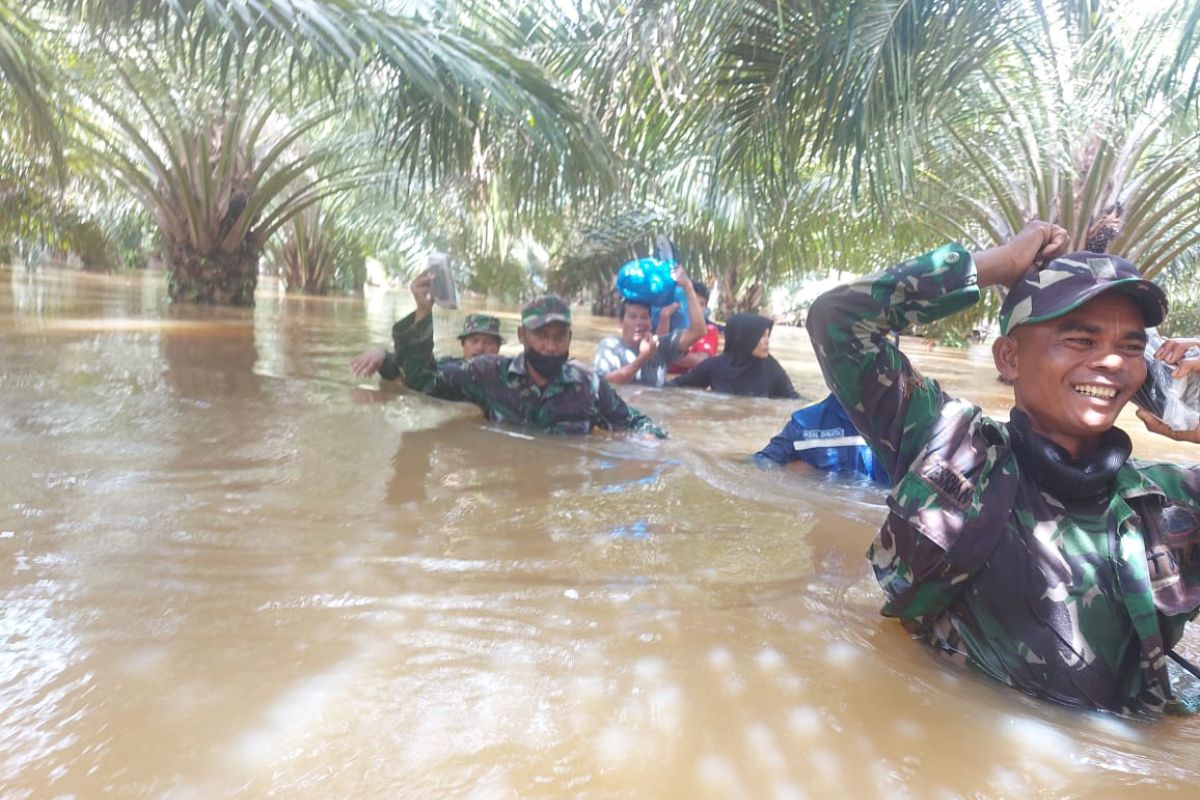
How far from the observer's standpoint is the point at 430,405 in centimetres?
523

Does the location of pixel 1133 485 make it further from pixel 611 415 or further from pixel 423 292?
pixel 423 292

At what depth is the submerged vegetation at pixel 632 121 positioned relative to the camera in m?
5.29

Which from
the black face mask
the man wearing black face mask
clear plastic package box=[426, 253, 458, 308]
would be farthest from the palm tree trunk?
the black face mask

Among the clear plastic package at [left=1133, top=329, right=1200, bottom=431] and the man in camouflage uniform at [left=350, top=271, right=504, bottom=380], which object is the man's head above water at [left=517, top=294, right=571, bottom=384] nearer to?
the man in camouflage uniform at [left=350, top=271, right=504, bottom=380]

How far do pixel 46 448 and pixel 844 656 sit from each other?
9.43 ft

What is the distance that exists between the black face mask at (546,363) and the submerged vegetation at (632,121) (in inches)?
68.8

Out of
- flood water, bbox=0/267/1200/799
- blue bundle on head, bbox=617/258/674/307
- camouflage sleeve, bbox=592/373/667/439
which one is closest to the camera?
flood water, bbox=0/267/1200/799

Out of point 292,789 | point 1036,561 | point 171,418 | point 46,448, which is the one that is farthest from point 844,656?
point 171,418

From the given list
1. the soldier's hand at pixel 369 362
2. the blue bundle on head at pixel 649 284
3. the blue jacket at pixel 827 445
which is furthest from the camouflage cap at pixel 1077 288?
the blue bundle on head at pixel 649 284

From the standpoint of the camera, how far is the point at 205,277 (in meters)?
12.3

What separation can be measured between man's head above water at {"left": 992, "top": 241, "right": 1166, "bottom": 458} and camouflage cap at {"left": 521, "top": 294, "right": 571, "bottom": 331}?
9.45 feet

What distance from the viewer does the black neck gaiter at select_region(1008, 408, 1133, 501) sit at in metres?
1.76

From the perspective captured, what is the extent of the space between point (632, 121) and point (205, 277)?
7.94 meters

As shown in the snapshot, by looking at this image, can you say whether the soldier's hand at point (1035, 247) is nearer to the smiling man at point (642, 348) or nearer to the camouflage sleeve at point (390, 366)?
the camouflage sleeve at point (390, 366)
